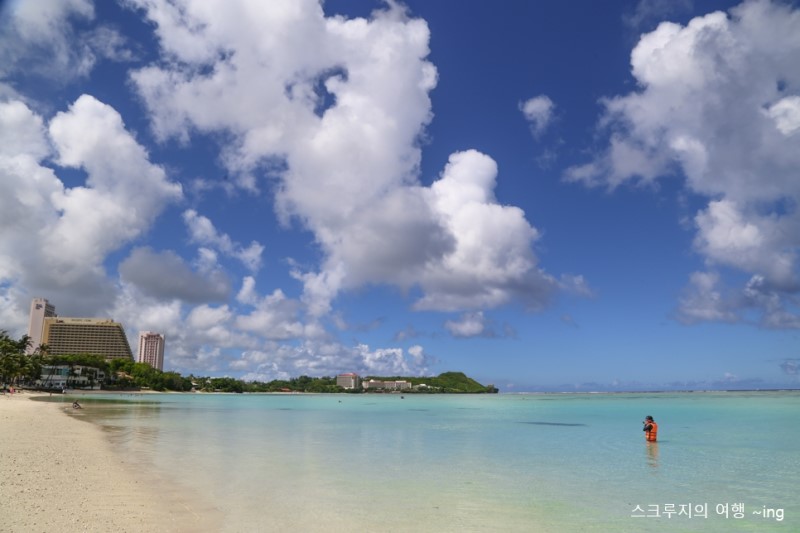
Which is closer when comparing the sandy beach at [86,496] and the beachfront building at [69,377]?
the sandy beach at [86,496]

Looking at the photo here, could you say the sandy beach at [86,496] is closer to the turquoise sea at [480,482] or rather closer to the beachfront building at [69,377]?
the turquoise sea at [480,482]

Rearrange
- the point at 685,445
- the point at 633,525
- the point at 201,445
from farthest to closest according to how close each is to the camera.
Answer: the point at 685,445, the point at 201,445, the point at 633,525

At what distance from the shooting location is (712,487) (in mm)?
Result: 18438

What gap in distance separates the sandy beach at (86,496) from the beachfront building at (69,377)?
494ft

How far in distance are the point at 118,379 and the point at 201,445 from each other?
156m

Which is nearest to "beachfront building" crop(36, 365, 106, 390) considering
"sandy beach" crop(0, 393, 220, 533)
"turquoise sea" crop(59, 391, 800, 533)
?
"turquoise sea" crop(59, 391, 800, 533)

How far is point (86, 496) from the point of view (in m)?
13.2

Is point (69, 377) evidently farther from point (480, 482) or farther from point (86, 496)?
point (480, 482)

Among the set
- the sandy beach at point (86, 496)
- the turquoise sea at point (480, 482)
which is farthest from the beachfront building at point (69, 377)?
the sandy beach at point (86, 496)

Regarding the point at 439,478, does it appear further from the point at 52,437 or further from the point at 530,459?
the point at 52,437

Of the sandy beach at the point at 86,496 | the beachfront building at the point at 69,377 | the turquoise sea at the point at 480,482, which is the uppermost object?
the sandy beach at the point at 86,496

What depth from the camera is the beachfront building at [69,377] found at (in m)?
147

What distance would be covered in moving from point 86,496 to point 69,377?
16287 centimetres

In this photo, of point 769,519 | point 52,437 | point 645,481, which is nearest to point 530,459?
point 645,481
